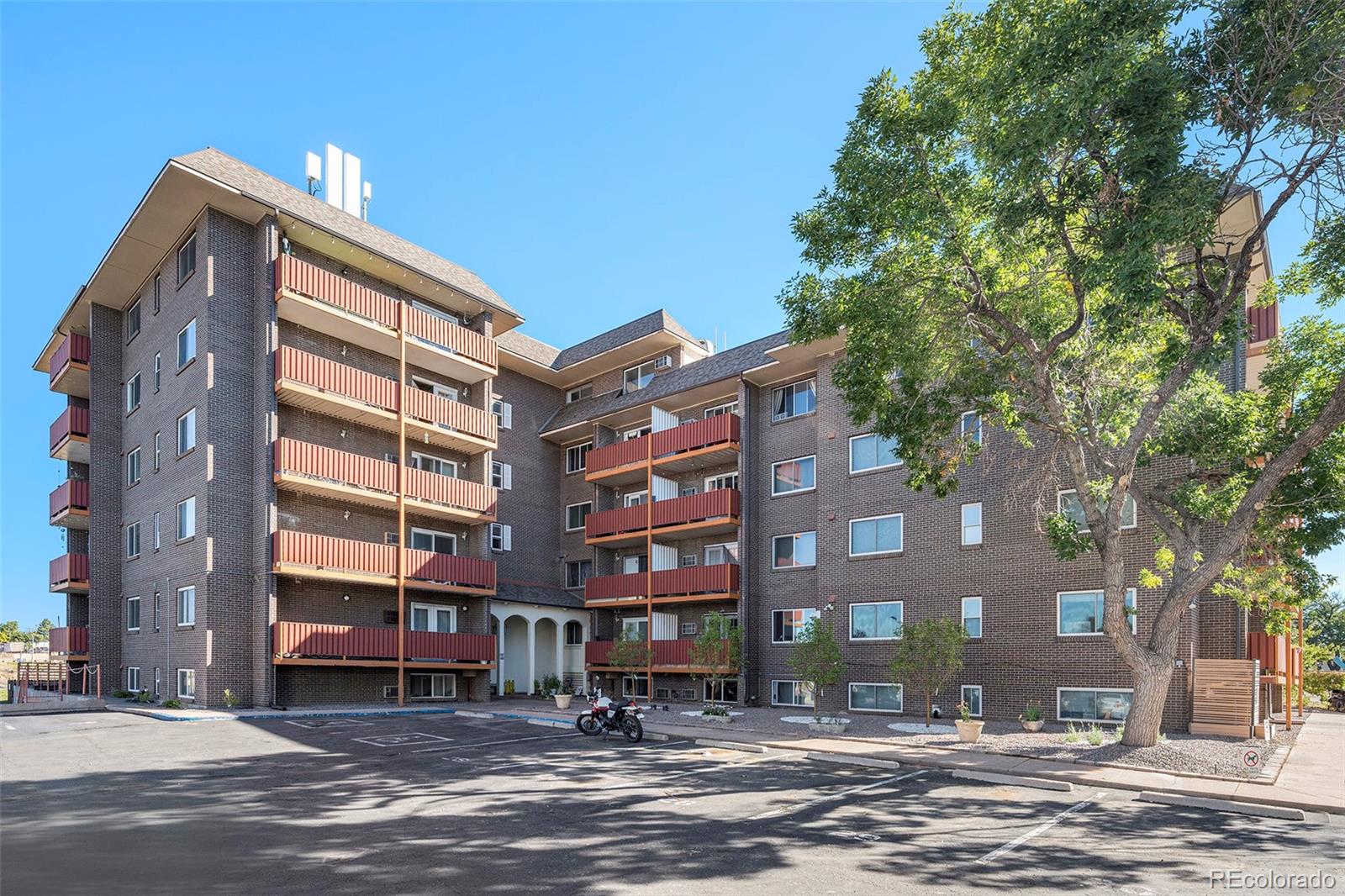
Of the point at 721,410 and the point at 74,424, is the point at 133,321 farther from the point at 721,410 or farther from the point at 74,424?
the point at 721,410

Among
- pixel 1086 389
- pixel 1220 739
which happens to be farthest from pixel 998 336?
pixel 1220 739

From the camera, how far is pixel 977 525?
23.7 metres

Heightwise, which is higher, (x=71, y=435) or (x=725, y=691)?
(x=71, y=435)

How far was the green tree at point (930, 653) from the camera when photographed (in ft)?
68.1

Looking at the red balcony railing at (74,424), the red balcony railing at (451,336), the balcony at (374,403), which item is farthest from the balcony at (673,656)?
the red balcony railing at (74,424)

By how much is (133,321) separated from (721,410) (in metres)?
22.4

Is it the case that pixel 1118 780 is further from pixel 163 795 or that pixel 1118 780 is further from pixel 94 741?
pixel 94 741

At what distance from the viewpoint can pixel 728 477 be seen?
102 ft

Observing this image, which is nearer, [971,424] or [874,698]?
[971,424]

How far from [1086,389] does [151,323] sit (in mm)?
29789

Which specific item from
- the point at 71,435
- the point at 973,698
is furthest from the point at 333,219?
the point at 973,698

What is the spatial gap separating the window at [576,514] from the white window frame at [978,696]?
58.6 feet

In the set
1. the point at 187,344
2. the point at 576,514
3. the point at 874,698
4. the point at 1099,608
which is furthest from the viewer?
the point at 576,514

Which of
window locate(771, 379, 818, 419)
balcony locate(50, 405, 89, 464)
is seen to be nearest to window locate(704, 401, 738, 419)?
window locate(771, 379, 818, 419)
